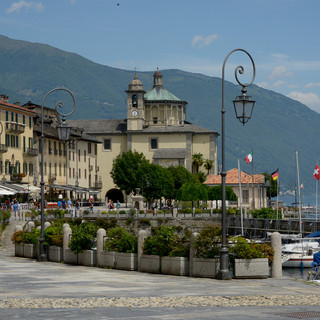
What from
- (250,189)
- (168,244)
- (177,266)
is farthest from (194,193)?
(177,266)

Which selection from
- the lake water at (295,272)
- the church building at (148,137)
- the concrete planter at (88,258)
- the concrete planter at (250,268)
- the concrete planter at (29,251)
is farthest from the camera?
the church building at (148,137)

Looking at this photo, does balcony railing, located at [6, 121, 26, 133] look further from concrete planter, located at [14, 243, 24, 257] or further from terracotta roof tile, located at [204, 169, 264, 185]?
concrete planter, located at [14, 243, 24, 257]

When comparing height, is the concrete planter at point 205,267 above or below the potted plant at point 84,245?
below

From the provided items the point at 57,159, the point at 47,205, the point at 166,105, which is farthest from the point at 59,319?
the point at 166,105

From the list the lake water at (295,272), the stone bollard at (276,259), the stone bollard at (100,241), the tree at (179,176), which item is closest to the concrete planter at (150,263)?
the stone bollard at (100,241)

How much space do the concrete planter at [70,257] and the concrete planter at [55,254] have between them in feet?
2.16

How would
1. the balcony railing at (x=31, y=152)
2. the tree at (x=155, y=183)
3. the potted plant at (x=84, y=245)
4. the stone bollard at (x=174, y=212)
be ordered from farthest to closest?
the tree at (x=155, y=183), the balcony railing at (x=31, y=152), the stone bollard at (x=174, y=212), the potted plant at (x=84, y=245)

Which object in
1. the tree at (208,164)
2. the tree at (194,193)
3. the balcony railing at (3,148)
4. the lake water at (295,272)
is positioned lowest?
the lake water at (295,272)

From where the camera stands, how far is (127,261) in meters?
28.1

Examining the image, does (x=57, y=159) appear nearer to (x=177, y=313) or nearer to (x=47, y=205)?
(x=47, y=205)

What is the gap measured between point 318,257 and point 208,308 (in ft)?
56.2

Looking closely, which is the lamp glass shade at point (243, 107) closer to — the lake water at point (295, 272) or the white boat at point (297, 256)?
the lake water at point (295, 272)

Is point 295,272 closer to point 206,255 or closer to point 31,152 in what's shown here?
point 206,255

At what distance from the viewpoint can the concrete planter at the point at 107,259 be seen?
28984 millimetres
